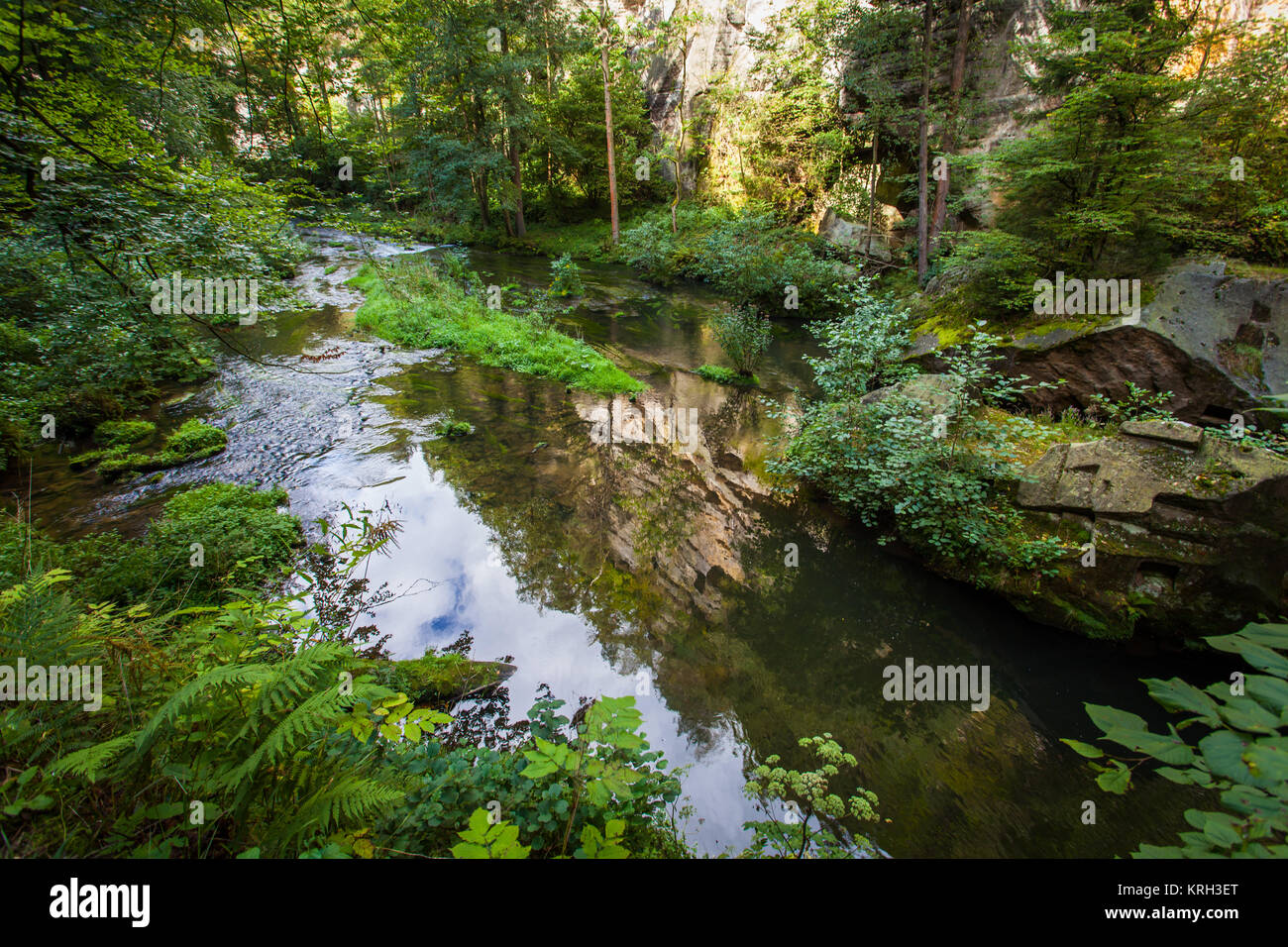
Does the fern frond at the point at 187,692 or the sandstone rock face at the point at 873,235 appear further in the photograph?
the sandstone rock face at the point at 873,235

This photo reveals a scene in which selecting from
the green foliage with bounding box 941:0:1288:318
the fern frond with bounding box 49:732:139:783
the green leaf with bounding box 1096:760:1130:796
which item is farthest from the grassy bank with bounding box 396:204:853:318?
the fern frond with bounding box 49:732:139:783

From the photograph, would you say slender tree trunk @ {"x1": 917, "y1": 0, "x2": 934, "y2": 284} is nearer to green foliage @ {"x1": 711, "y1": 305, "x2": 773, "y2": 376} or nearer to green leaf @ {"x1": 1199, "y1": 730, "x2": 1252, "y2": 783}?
green foliage @ {"x1": 711, "y1": 305, "x2": 773, "y2": 376}

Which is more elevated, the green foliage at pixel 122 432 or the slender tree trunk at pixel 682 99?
the slender tree trunk at pixel 682 99

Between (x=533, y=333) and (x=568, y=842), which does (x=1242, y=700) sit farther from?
(x=533, y=333)

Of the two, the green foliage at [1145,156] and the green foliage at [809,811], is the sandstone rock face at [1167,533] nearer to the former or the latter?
the green foliage at [809,811]

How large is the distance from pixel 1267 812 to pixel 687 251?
2149 cm

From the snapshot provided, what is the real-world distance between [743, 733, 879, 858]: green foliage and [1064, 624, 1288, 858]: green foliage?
1413 mm

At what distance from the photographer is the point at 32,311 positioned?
19.5 ft

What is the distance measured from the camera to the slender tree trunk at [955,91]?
12562 millimetres

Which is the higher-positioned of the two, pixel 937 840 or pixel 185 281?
pixel 185 281

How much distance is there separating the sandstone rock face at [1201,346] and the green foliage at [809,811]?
725 cm

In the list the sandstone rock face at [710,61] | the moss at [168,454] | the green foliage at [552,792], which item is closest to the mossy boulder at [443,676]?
the green foliage at [552,792]

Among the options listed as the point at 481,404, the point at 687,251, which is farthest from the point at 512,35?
the point at 481,404
